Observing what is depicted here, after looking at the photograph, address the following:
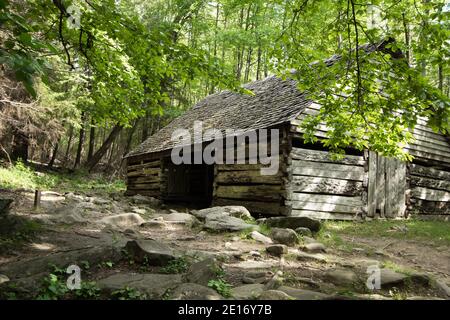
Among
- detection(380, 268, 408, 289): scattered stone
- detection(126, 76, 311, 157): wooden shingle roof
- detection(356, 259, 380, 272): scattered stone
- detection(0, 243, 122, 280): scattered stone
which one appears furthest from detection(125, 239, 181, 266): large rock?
detection(126, 76, 311, 157): wooden shingle roof

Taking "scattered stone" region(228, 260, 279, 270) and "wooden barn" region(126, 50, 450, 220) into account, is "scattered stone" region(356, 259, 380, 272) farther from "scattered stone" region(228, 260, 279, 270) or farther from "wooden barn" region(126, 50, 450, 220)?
"wooden barn" region(126, 50, 450, 220)

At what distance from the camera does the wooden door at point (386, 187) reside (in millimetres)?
10695

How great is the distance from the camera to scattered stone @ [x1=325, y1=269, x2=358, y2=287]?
3.96 metres

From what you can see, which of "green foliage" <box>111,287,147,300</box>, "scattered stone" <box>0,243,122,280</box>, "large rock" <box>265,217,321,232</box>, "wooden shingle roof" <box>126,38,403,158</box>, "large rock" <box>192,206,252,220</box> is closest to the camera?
"green foliage" <box>111,287,147,300</box>

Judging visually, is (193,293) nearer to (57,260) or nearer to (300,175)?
(57,260)

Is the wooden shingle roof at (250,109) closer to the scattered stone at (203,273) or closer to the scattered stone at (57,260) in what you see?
the scattered stone at (203,273)

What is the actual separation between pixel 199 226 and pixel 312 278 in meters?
3.66

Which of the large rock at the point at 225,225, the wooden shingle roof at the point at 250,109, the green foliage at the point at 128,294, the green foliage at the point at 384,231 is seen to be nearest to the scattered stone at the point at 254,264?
the green foliage at the point at 128,294

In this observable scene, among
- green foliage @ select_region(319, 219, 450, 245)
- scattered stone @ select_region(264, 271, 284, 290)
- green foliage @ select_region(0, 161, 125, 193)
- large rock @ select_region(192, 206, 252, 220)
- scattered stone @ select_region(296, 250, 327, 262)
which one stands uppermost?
green foliage @ select_region(0, 161, 125, 193)

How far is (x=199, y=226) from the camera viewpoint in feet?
24.5

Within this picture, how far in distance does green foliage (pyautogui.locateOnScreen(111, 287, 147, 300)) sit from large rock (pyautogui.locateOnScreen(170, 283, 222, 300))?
0.27 meters

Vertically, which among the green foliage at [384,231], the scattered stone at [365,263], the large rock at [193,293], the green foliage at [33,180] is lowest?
the green foliage at [384,231]

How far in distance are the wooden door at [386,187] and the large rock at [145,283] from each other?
8.74 meters
